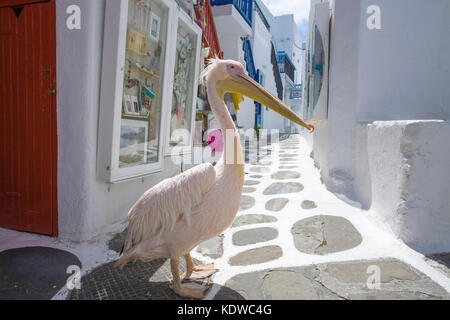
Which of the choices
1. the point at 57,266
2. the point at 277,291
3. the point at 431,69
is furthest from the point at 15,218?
the point at 431,69

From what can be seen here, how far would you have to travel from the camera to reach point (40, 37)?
2498mm

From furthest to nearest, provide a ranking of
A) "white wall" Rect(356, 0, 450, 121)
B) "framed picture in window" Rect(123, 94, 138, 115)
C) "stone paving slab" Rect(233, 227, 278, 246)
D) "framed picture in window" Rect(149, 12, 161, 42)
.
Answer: "white wall" Rect(356, 0, 450, 121) → "framed picture in window" Rect(149, 12, 161, 42) → "framed picture in window" Rect(123, 94, 138, 115) → "stone paving slab" Rect(233, 227, 278, 246)

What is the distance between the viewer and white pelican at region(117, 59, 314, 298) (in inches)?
66.7

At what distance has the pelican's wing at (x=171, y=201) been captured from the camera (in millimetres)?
1682

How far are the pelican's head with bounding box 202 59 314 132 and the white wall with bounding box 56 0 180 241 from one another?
1.27 meters

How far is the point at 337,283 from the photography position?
189 centimetres

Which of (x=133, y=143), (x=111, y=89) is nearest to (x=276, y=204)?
(x=133, y=143)

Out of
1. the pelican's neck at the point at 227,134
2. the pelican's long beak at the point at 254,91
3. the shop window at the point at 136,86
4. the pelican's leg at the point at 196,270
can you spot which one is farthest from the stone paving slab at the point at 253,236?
the pelican's long beak at the point at 254,91

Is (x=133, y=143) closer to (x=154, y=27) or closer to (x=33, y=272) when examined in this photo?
(x=154, y=27)

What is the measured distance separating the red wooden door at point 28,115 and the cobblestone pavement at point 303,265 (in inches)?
36.1

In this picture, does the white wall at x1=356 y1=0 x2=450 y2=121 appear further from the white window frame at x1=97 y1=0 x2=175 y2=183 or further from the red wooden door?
the red wooden door

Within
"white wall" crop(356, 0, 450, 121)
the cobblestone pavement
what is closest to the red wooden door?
the cobblestone pavement

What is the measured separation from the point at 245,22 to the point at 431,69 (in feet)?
26.8

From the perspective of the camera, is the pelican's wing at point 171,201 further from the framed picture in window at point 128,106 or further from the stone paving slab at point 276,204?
the stone paving slab at point 276,204
